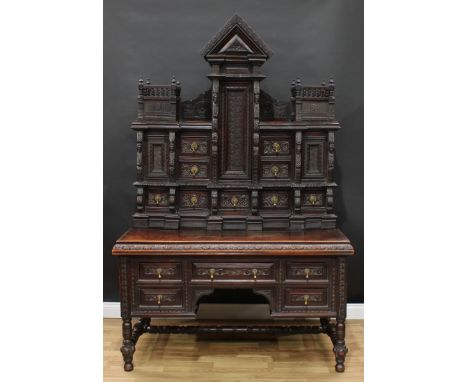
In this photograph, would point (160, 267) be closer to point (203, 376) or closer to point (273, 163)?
point (203, 376)

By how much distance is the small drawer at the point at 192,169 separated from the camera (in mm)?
3625

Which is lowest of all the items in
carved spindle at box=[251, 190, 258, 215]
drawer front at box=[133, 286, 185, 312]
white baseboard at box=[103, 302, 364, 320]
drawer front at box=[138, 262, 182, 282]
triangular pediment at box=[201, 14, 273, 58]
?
white baseboard at box=[103, 302, 364, 320]

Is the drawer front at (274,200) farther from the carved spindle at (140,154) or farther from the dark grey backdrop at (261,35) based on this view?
the carved spindle at (140,154)

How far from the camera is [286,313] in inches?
125

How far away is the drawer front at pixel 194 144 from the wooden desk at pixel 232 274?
80 cm

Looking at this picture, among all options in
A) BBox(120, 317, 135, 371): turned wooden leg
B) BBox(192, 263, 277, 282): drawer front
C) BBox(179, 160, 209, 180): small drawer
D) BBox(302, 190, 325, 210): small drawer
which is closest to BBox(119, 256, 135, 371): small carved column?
BBox(120, 317, 135, 371): turned wooden leg

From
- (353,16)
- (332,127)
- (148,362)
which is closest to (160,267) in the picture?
(148,362)

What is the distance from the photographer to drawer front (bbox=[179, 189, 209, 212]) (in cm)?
364

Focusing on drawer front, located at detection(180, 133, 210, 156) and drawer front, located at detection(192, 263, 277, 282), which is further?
drawer front, located at detection(180, 133, 210, 156)

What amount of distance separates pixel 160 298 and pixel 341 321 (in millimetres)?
1339

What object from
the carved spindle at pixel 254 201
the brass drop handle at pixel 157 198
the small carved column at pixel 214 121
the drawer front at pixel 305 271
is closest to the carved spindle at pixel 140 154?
the brass drop handle at pixel 157 198

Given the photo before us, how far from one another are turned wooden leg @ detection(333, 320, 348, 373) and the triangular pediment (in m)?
2.15

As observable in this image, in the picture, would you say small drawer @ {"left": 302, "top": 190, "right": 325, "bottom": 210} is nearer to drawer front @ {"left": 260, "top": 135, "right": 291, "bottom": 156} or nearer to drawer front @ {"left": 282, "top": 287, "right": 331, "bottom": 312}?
drawer front @ {"left": 260, "top": 135, "right": 291, "bottom": 156}

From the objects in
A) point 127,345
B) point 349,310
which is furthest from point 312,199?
point 127,345
